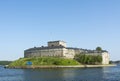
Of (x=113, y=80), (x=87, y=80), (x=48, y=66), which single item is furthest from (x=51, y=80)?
(x=48, y=66)

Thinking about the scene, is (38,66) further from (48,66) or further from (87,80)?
(87,80)

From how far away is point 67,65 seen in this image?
200 meters

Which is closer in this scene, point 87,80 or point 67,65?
point 87,80

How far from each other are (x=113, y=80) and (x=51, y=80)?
1803 cm

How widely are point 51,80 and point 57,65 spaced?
118 m

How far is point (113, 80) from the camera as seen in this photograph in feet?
266

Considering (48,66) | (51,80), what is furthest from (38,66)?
(51,80)

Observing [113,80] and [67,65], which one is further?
[67,65]

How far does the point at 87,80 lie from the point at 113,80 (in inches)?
308

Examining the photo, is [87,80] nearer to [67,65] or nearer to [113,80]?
[113,80]

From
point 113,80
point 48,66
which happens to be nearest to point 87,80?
point 113,80

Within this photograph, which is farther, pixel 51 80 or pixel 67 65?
pixel 67 65

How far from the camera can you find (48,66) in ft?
641

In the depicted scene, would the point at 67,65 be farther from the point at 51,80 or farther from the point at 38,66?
the point at 51,80
